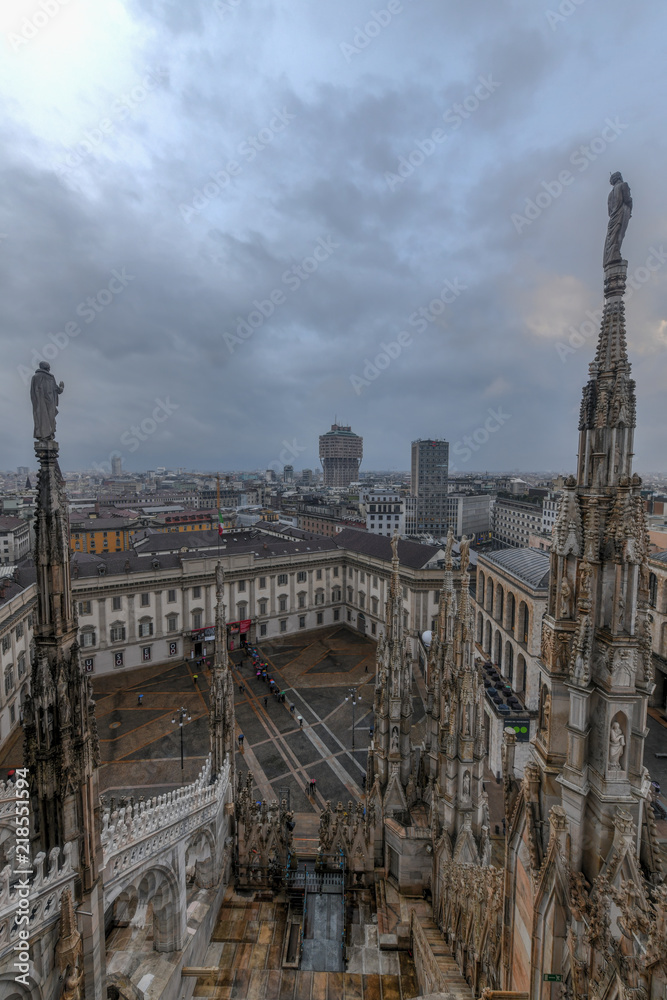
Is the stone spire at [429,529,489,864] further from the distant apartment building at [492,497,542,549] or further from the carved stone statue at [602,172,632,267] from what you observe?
the distant apartment building at [492,497,542,549]

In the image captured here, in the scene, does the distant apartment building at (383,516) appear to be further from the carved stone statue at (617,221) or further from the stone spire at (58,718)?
the carved stone statue at (617,221)

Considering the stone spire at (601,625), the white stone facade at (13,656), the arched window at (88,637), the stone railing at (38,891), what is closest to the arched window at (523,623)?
the stone spire at (601,625)

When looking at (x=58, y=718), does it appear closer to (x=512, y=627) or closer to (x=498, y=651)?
(x=512, y=627)

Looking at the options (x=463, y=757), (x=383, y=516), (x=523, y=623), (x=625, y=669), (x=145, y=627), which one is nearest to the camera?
(x=625, y=669)

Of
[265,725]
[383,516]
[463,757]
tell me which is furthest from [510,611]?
[383,516]

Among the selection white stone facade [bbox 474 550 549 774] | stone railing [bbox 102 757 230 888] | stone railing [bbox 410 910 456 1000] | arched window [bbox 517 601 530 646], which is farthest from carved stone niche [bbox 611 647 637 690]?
arched window [bbox 517 601 530 646]
